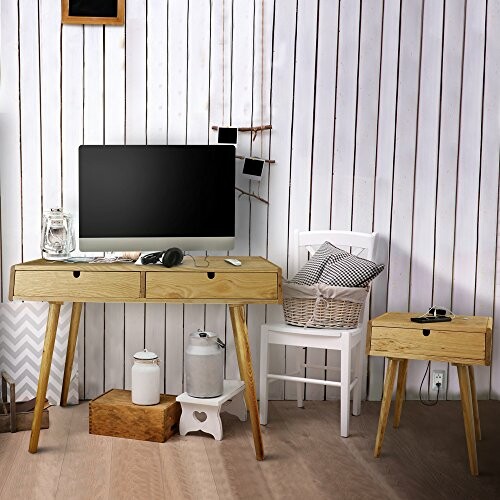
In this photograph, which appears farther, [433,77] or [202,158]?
[433,77]

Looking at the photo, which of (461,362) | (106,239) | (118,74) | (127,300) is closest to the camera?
(461,362)

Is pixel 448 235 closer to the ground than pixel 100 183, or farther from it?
closer to the ground

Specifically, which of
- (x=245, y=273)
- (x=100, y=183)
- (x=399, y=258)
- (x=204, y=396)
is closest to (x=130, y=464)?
(x=204, y=396)

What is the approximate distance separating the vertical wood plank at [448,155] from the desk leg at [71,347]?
70.0 inches

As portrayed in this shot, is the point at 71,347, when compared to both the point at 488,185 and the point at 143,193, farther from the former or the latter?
the point at 488,185

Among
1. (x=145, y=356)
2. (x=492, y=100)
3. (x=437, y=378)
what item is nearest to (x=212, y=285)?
(x=145, y=356)

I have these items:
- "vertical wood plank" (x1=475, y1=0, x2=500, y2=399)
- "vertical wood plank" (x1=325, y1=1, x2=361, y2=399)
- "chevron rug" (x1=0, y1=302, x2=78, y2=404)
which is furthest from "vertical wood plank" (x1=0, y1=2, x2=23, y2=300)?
"vertical wood plank" (x1=475, y1=0, x2=500, y2=399)

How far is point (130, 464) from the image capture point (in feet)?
9.41

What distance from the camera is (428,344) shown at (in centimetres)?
286

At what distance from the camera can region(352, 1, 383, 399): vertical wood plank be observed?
3699 mm

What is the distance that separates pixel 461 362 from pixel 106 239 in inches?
63.7

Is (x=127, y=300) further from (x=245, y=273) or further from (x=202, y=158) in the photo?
(x=202, y=158)

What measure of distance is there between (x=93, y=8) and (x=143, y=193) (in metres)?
0.95

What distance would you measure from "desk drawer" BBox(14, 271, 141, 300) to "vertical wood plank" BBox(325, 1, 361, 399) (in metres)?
1.21
